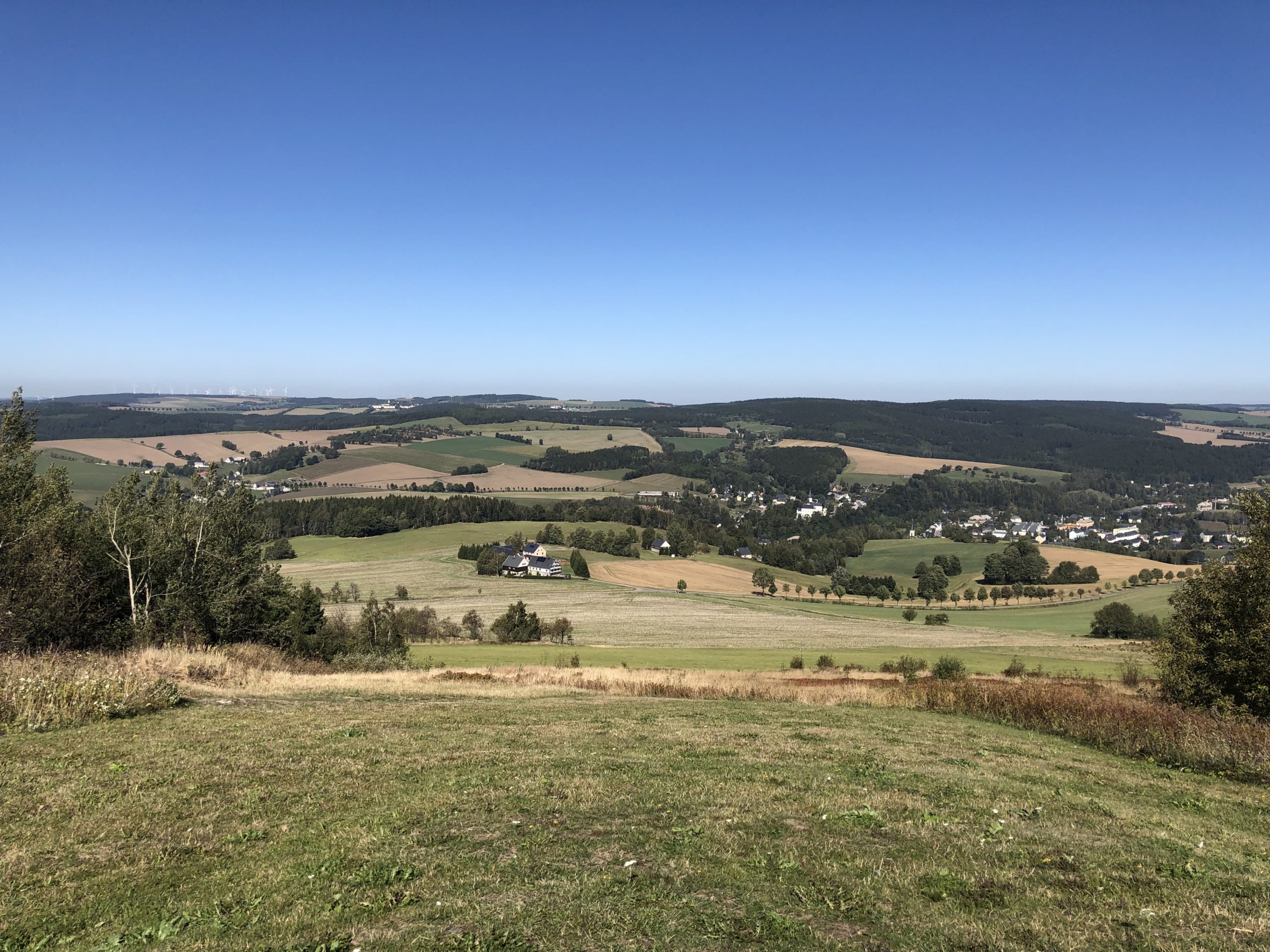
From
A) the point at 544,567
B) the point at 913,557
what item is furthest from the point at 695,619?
the point at 913,557

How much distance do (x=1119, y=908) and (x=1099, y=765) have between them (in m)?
9.82

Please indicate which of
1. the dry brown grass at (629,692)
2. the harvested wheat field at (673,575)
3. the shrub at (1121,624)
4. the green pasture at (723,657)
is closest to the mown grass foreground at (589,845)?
the dry brown grass at (629,692)

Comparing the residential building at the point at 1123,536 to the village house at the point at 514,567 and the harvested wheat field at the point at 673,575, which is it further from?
the village house at the point at 514,567

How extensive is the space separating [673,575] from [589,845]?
96.2 meters

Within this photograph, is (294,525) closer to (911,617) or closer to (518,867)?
(911,617)

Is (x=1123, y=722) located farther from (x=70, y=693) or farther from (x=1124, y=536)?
(x=1124, y=536)

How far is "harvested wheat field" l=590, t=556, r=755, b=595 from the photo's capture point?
99.0m

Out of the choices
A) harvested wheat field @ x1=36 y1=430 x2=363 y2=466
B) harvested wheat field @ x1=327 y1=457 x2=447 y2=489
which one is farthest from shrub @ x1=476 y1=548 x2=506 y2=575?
harvested wheat field @ x1=36 y1=430 x2=363 y2=466

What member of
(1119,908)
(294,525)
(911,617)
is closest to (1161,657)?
(1119,908)

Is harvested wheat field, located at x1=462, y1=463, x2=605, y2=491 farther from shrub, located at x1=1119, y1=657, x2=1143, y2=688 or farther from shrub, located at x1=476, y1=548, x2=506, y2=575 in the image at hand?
shrub, located at x1=1119, y1=657, x2=1143, y2=688

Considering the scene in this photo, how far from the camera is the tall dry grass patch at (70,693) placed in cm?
1330

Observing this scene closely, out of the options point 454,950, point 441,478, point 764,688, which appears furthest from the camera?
point 441,478

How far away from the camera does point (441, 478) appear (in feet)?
579

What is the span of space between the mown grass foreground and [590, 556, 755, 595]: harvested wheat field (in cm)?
8347
